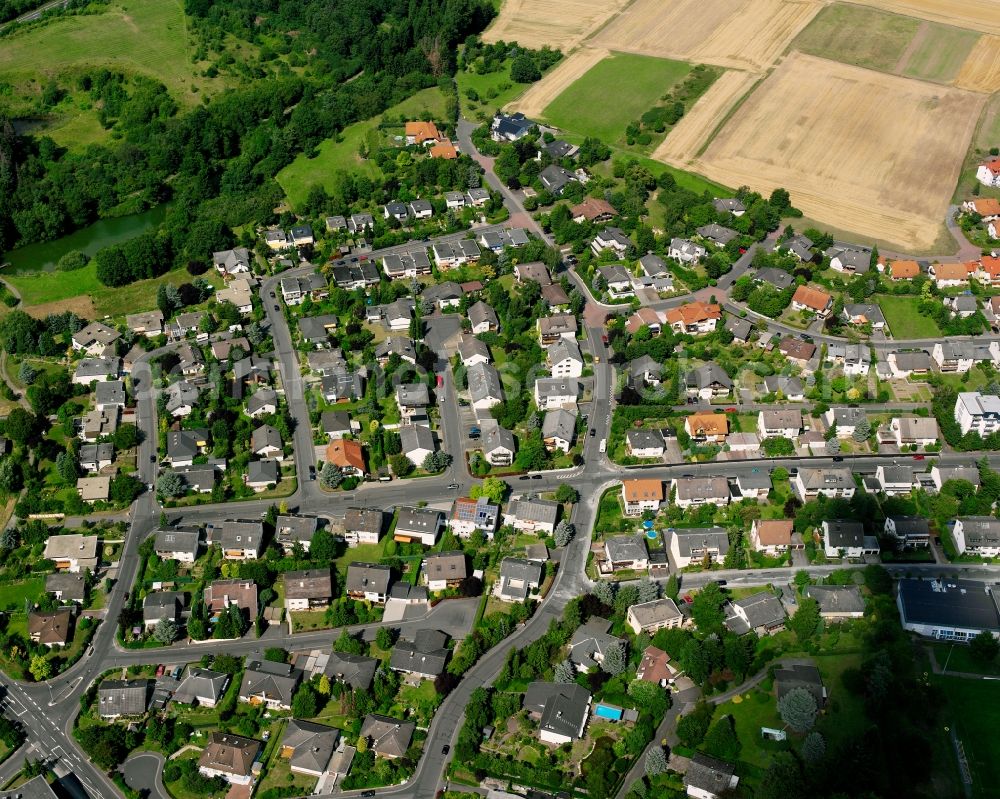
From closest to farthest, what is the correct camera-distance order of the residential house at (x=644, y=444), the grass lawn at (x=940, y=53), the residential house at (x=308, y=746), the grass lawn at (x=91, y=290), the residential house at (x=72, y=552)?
1. the residential house at (x=308, y=746)
2. the residential house at (x=72, y=552)
3. the residential house at (x=644, y=444)
4. the grass lawn at (x=91, y=290)
5. the grass lawn at (x=940, y=53)

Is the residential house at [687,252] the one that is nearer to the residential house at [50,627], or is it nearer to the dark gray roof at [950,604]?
the dark gray roof at [950,604]

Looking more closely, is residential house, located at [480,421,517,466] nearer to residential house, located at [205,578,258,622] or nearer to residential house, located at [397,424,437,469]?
residential house, located at [397,424,437,469]

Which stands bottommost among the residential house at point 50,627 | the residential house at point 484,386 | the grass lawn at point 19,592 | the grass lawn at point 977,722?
the grass lawn at point 19,592

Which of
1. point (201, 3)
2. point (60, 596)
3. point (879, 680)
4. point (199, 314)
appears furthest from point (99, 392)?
point (201, 3)

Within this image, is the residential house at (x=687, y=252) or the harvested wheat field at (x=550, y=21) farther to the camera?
the harvested wheat field at (x=550, y=21)

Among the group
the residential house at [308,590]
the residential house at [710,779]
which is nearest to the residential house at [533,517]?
the residential house at [308,590]

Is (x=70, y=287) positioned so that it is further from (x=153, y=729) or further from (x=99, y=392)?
(x=153, y=729)
